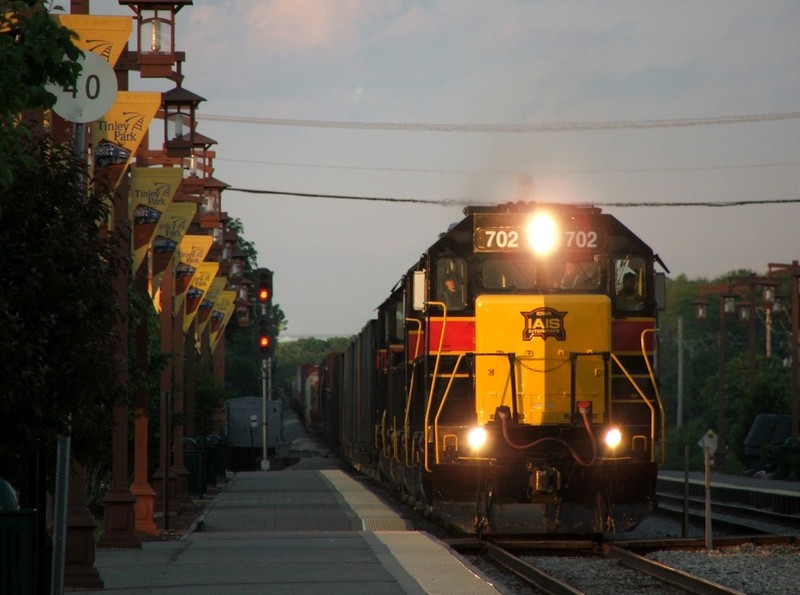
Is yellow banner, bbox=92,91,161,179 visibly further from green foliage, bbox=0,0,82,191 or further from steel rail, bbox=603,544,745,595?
steel rail, bbox=603,544,745,595

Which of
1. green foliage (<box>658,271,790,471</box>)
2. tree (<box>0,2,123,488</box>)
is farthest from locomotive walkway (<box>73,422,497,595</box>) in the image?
green foliage (<box>658,271,790,471</box>)

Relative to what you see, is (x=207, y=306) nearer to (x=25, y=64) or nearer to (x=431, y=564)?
(x=431, y=564)

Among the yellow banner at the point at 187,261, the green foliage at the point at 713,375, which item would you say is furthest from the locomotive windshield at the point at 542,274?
the green foliage at the point at 713,375

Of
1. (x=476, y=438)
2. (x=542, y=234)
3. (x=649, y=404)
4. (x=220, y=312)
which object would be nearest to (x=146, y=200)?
(x=542, y=234)

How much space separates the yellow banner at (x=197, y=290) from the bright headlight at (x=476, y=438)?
12120 millimetres

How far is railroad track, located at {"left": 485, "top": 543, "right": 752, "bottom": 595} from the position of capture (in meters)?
14.0

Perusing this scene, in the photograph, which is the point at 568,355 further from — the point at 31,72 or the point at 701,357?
the point at 701,357

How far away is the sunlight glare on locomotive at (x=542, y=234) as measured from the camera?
18.4m

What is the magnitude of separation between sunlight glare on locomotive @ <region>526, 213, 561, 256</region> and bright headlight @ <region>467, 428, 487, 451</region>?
2.50 meters

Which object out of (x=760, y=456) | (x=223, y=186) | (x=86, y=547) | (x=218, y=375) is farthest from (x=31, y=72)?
(x=760, y=456)

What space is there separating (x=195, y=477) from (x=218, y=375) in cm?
1806

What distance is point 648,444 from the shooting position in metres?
18.0

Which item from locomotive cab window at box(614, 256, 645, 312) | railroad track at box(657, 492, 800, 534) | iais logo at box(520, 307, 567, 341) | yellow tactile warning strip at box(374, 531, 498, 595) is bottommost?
railroad track at box(657, 492, 800, 534)

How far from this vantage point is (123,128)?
641 inches
